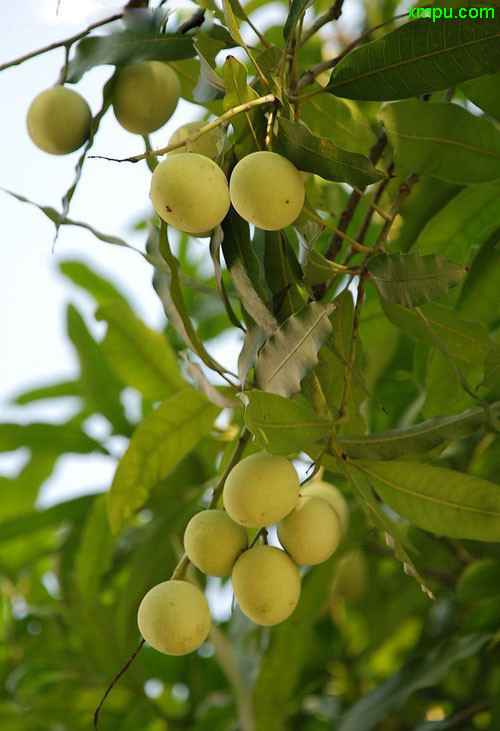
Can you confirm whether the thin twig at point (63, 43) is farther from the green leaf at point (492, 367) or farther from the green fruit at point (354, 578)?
the green fruit at point (354, 578)

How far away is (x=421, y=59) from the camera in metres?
0.73

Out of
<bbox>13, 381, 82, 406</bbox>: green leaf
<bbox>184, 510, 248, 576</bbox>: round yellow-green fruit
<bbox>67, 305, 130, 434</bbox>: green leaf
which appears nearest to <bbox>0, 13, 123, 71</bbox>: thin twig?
<bbox>184, 510, 248, 576</bbox>: round yellow-green fruit

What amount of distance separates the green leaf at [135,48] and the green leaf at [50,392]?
1.00 m

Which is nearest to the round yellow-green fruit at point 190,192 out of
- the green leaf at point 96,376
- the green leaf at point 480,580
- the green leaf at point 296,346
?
the green leaf at point 296,346

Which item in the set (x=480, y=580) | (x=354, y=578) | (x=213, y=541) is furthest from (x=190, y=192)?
(x=354, y=578)

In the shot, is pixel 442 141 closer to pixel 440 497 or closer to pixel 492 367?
pixel 492 367

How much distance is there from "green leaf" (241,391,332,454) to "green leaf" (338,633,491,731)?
0.61 meters

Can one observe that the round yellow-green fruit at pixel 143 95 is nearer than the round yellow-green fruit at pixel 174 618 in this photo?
No

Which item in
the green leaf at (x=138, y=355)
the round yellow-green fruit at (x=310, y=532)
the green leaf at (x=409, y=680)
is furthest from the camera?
the green leaf at (x=138, y=355)

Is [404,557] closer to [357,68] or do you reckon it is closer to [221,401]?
[221,401]

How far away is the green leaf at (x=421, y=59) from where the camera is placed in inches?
27.9

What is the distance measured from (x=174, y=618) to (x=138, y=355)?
2.10 ft

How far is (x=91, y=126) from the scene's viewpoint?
35.6 inches

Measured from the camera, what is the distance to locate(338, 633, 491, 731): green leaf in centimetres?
117
